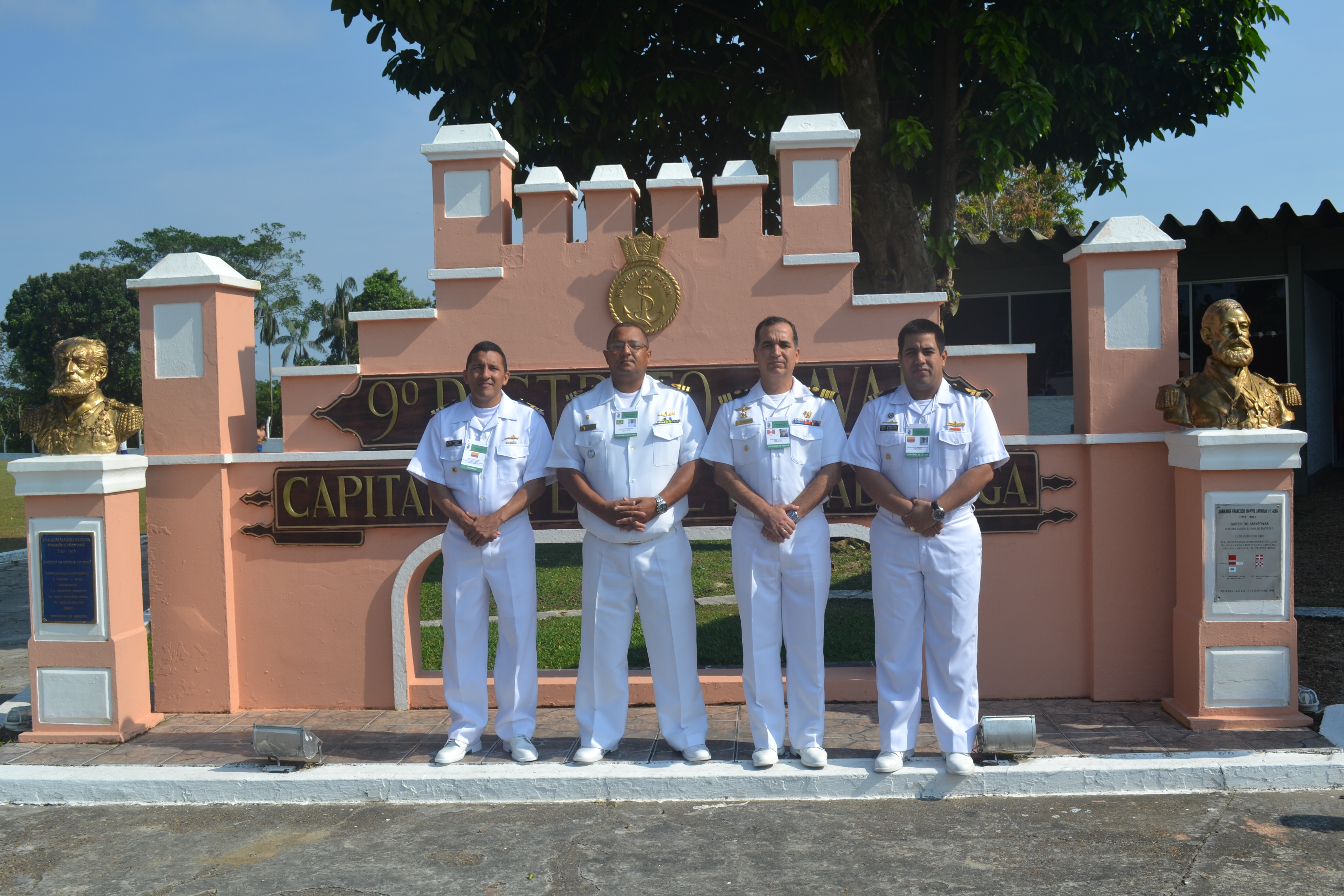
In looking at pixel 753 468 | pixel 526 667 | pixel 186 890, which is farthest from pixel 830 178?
pixel 186 890

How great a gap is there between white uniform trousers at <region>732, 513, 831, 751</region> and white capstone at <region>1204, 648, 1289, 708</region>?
2172mm

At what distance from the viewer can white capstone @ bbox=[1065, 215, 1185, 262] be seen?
5.55m

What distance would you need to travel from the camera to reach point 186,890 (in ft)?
12.3

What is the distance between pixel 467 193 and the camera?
19.4 feet

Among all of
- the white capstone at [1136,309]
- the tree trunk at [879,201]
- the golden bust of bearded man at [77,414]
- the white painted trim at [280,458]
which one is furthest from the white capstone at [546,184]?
the tree trunk at [879,201]

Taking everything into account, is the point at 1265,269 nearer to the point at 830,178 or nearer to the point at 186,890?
the point at 830,178

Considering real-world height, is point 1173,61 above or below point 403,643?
above

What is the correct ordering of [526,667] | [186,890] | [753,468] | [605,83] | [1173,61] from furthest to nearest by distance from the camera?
[1173,61] < [605,83] < [526,667] < [753,468] < [186,890]

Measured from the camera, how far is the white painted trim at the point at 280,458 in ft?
19.2

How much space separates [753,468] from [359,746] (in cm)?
259

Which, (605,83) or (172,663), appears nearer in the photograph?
(172,663)

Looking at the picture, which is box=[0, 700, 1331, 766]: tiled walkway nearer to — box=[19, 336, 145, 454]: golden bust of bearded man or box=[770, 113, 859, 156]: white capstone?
box=[19, 336, 145, 454]: golden bust of bearded man

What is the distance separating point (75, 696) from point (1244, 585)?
6.41 meters

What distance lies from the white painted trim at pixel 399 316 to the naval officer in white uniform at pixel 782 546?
2.20 meters
